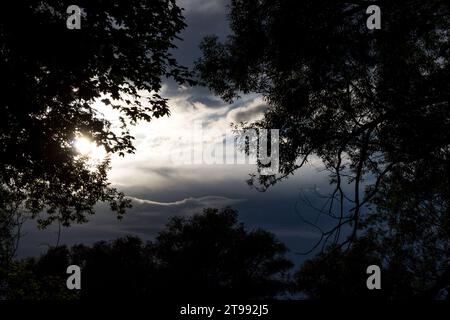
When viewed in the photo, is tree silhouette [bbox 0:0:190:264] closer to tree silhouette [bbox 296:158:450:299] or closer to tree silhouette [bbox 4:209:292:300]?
tree silhouette [bbox 296:158:450:299]

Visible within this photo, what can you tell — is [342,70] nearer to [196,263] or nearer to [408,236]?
[408,236]

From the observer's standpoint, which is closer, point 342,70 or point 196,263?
point 342,70

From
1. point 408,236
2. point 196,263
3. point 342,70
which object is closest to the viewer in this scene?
point 342,70

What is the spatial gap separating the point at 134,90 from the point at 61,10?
10.8 feet

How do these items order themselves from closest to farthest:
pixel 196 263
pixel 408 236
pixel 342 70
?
1. pixel 342 70
2. pixel 408 236
3. pixel 196 263

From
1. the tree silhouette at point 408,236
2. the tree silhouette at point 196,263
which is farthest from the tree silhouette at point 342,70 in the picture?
the tree silhouette at point 196,263

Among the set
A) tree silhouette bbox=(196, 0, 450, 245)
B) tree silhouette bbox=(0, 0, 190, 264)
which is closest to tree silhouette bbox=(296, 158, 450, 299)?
tree silhouette bbox=(196, 0, 450, 245)

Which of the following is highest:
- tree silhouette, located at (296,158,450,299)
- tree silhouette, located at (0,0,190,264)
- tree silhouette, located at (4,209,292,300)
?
tree silhouette, located at (0,0,190,264)

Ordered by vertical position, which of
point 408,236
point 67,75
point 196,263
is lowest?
point 196,263

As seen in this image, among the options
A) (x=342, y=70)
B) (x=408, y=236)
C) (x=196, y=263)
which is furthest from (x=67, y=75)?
(x=196, y=263)

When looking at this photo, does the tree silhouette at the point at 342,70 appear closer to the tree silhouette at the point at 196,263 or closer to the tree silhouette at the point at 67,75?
the tree silhouette at the point at 67,75

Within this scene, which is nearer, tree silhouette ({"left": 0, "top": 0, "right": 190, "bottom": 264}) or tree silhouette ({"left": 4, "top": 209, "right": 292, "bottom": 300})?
tree silhouette ({"left": 0, "top": 0, "right": 190, "bottom": 264})

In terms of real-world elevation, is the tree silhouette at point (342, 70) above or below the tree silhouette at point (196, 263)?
above
